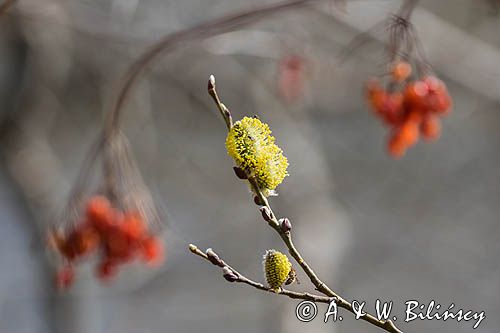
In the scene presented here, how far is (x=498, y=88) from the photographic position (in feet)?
10.3

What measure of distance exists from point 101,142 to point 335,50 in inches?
114

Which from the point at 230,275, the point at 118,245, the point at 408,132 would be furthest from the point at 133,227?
the point at 230,275

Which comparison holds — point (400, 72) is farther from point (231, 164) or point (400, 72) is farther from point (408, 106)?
point (231, 164)

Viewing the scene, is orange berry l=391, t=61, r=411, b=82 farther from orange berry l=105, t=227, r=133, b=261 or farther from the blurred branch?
orange berry l=105, t=227, r=133, b=261

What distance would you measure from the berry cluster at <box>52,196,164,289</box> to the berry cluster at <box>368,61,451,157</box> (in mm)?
776

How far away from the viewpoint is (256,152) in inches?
34.1

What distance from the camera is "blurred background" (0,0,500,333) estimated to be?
12.7ft

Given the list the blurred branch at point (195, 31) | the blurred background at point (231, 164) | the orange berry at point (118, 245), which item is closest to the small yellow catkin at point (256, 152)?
the blurred branch at point (195, 31)

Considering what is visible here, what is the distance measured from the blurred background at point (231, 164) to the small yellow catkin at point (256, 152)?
2345 millimetres

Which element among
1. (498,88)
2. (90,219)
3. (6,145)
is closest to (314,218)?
(498,88)

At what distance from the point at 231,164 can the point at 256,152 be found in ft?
19.9

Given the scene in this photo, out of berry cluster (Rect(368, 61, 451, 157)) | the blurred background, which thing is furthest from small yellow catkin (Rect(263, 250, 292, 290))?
the blurred background

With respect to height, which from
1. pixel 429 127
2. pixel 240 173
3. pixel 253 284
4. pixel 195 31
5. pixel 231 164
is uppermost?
pixel 231 164

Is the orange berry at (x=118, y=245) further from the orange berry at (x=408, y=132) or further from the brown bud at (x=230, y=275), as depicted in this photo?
the brown bud at (x=230, y=275)
